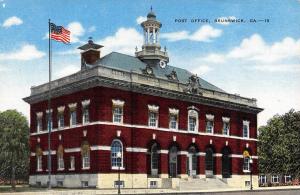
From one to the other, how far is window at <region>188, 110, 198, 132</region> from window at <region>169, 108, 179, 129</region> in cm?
162

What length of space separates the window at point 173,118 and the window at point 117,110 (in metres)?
5.18

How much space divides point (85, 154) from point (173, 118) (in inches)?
328

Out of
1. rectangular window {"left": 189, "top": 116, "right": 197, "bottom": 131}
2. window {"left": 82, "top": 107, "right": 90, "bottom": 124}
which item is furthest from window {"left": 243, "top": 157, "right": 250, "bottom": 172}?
window {"left": 82, "top": 107, "right": 90, "bottom": 124}

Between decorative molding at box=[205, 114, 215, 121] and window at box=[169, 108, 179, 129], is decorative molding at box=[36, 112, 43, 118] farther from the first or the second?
decorative molding at box=[205, 114, 215, 121]

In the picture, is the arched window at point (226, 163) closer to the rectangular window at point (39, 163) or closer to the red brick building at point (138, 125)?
the red brick building at point (138, 125)

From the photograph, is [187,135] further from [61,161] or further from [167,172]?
[61,161]

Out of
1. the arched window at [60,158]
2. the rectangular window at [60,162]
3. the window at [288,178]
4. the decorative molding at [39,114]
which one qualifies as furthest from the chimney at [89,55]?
the window at [288,178]

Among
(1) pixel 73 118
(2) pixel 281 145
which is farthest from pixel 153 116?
(2) pixel 281 145

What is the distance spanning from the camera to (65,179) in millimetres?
38281

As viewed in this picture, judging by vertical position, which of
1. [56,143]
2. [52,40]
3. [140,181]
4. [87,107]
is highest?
[52,40]

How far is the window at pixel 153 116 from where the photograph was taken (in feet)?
128

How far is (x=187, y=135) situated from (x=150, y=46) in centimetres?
818

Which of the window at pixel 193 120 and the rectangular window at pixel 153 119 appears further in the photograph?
the window at pixel 193 120

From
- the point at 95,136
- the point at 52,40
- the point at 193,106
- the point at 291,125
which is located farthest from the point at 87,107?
the point at 291,125
